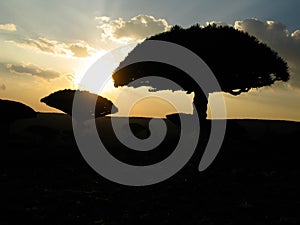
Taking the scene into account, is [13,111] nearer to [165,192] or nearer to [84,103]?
[84,103]

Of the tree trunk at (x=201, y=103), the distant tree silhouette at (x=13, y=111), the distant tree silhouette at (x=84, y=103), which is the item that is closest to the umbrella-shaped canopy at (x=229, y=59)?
the tree trunk at (x=201, y=103)

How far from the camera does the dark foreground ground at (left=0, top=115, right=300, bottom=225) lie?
10.2 meters

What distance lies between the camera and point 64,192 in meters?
13.9

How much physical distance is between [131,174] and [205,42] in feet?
59.6

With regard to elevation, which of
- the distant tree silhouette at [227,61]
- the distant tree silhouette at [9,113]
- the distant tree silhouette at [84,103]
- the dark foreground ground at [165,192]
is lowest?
the dark foreground ground at [165,192]

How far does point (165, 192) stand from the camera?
14.3 metres

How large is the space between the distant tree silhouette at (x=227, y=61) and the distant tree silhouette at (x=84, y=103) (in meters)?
7.80

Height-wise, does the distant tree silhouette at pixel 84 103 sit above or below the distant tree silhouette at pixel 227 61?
below

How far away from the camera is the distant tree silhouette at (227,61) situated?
32781 millimetres

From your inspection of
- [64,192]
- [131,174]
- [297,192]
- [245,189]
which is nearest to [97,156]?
[131,174]

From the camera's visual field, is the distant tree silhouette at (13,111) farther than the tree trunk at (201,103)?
No

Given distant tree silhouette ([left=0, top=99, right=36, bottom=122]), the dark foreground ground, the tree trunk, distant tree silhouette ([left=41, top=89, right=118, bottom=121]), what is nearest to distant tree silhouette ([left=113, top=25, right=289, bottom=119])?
the tree trunk

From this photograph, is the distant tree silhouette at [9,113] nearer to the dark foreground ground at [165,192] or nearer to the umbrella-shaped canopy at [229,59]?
the dark foreground ground at [165,192]

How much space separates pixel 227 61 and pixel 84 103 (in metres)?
16.2
